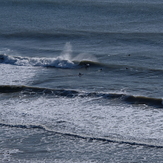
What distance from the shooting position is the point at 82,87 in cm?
2006

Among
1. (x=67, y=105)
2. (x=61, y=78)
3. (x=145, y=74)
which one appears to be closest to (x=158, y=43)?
(x=145, y=74)

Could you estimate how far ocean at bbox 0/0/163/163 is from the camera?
47.1ft

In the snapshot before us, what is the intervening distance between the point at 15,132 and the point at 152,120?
5242 mm

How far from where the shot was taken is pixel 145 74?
851 inches

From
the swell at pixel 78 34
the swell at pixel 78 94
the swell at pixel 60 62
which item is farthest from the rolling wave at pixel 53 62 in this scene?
the swell at pixel 78 34

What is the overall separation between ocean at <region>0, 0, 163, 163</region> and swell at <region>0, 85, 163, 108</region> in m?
0.04

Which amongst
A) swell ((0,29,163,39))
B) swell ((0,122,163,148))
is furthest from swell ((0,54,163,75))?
swell ((0,122,163,148))

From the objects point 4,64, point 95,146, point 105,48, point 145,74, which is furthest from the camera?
point 105,48

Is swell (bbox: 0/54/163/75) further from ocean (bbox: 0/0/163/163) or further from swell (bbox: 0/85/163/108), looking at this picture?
swell (bbox: 0/85/163/108)

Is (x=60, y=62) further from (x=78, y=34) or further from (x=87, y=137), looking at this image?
(x=87, y=137)

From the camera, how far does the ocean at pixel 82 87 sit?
47.1 feet

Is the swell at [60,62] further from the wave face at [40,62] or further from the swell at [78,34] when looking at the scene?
the swell at [78,34]

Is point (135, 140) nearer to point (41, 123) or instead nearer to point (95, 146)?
point (95, 146)

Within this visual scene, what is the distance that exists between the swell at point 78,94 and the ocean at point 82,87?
0.04m
